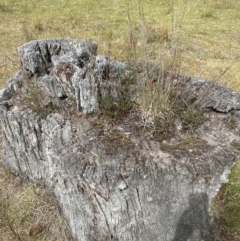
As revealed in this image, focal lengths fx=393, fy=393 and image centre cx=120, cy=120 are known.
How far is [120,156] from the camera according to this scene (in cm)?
231

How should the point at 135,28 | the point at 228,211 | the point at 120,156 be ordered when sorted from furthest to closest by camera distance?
the point at 135,28, the point at 228,211, the point at 120,156

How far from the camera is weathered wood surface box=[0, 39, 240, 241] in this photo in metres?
2.26

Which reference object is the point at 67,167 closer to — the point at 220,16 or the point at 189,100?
the point at 189,100

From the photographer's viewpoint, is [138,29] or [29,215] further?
[138,29]

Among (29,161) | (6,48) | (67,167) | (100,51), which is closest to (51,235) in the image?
(29,161)

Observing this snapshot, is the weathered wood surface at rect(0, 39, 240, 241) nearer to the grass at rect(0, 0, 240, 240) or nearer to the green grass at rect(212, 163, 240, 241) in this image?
the green grass at rect(212, 163, 240, 241)

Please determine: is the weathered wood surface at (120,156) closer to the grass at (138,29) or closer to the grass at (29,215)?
the grass at (29,215)

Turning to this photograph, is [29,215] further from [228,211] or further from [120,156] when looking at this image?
[228,211]

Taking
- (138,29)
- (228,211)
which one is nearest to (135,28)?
(138,29)

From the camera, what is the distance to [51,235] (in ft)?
9.32

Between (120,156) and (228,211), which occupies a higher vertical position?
(120,156)

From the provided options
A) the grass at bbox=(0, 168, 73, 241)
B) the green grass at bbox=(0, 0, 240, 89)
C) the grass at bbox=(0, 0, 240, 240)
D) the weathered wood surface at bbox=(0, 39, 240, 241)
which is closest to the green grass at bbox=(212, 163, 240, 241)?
the weathered wood surface at bbox=(0, 39, 240, 241)

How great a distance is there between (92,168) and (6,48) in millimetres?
4149

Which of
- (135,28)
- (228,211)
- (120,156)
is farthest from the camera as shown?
(135,28)
